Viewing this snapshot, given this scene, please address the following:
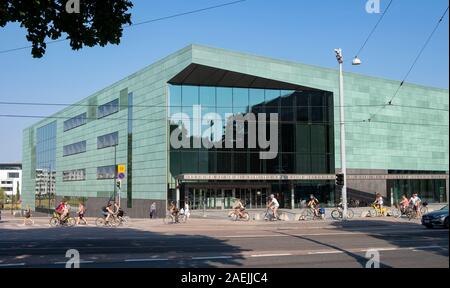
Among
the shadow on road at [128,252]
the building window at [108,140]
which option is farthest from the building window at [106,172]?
the shadow on road at [128,252]

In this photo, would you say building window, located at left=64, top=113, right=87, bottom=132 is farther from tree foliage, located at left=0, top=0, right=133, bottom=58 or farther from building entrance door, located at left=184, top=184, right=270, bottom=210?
tree foliage, located at left=0, top=0, right=133, bottom=58

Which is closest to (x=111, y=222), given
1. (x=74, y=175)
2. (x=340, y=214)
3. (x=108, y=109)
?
(x=340, y=214)

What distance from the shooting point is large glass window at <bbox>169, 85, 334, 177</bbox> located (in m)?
45.0

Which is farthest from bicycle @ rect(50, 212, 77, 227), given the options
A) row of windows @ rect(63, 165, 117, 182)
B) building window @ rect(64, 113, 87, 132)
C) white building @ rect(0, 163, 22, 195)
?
white building @ rect(0, 163, 22, 195)

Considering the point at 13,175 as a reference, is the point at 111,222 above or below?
below

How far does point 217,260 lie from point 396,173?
45.2 meters

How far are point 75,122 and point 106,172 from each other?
1426 centimetres

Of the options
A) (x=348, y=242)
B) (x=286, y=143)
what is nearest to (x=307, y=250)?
(x=348, y=242)

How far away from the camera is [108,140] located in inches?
2269

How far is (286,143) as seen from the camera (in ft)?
157

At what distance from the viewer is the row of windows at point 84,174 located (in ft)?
186

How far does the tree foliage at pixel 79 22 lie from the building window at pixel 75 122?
183ft

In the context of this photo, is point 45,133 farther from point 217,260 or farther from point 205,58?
point 217,260

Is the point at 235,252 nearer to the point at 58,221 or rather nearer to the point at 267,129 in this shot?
the point at 58,221
